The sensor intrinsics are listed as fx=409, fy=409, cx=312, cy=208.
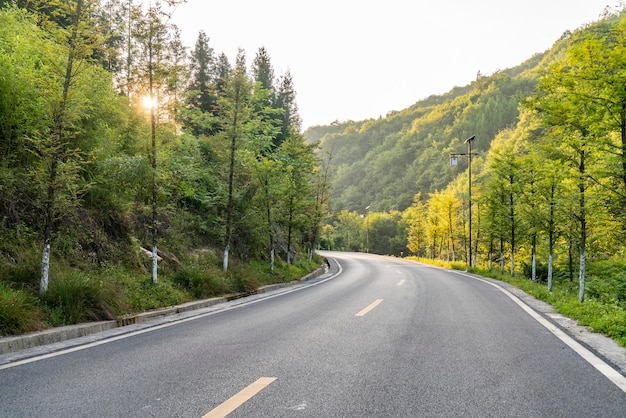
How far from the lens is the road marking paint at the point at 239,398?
344 cm

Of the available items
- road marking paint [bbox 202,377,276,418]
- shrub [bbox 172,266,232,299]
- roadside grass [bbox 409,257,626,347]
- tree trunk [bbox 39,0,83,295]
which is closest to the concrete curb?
shrub [bbox 172,266,232,299]

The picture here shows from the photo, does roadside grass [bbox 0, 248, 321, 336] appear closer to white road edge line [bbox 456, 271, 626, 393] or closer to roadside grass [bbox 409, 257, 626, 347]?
white road edge line [bbox 456, 271, 626, 393]

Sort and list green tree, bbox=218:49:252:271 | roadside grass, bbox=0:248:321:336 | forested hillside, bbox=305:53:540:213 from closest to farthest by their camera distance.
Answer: roadside grass, bbox=0:248:321:336 < green tree, bbox=218:49:252:271 < forested hillside, bbox=305:53:540:213

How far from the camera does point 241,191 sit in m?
16.8

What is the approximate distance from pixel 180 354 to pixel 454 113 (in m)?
160

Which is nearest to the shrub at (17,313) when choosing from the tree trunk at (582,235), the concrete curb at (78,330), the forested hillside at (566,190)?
the concrete curb at (78,330)

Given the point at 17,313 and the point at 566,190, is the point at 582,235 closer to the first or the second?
the point at 566,190

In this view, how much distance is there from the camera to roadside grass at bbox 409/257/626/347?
7.15 meters

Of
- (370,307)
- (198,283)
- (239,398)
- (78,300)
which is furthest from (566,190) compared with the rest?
(78,300)

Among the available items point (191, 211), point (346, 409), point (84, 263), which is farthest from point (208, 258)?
point (346, 409)

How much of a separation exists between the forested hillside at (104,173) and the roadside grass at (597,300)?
29.6 feet

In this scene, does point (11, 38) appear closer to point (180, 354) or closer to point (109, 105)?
point (109, 105)

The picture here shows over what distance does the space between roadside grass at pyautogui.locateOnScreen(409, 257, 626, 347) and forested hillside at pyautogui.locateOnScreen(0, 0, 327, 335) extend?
9035 millimetres

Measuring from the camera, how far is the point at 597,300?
525 inches
